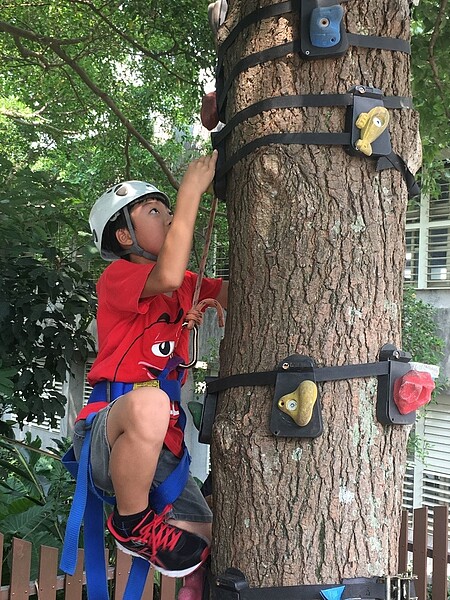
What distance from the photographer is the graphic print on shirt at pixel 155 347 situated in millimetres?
2414

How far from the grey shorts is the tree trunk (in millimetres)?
368

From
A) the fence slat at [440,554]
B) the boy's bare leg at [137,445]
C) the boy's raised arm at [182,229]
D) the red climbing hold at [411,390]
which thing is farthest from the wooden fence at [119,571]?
the red climbing hold at [411,390]

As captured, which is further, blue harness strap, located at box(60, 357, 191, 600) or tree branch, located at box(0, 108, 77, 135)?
tree branch, located at box(0, 108, 77, 135)

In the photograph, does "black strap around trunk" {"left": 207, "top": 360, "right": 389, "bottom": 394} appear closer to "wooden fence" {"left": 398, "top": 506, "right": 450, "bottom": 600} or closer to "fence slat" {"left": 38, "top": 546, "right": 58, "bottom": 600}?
"fence slat" {"left": 38, "top": 546, "right": 58, "bottom": 600}

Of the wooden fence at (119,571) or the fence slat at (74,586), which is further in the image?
the fence slat at (74,586)

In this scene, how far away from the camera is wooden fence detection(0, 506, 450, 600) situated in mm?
3385

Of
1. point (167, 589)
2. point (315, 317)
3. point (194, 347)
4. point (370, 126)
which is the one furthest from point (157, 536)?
point (167, 589)

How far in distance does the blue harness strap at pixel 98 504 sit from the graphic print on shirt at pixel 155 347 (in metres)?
0.04

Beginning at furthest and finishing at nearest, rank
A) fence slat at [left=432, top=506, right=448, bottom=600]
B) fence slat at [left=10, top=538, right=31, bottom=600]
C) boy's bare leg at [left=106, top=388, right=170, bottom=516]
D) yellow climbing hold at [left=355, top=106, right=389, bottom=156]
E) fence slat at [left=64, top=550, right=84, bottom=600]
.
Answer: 1. fence slat at [left=432, top=506, right=448, bottom=600]
2. fence slat at [left=64, top=550, right=84, bottom=600]
3. fence slat at [left=10, top=538, right=31, bottom=600]
4. boy's bare leg at [left=106, top=388, right=170, bottom=516]
5. yellow climbing hold at [left=355, top=106, right=389, bottom=156]

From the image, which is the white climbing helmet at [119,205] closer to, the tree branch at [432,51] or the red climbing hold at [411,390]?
the red climbing hold at [411,390]

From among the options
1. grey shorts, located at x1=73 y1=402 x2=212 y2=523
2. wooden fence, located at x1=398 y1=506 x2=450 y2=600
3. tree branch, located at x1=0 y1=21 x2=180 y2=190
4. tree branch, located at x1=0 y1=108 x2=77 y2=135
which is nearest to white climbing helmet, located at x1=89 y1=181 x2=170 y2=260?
grey shorts, located at x1=73 y1=402 x2=212 y2=523

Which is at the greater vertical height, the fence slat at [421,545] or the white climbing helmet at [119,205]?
the white climbing helmet at [119,205]

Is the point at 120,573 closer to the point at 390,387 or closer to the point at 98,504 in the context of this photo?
the point at 98,504

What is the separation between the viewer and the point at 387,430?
1.81 meters
